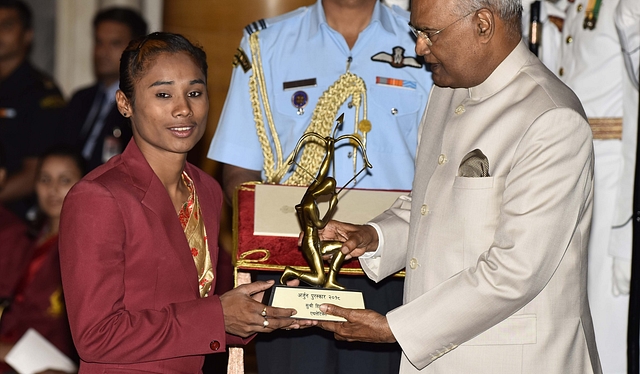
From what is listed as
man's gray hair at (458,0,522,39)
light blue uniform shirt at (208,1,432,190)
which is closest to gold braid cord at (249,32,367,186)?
light blue uniform shirt at (208,1,432,190)

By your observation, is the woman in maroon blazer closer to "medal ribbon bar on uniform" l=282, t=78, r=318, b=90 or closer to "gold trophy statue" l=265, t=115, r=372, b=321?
"gold trophy statue" l=265, t=115, r=372, b=321

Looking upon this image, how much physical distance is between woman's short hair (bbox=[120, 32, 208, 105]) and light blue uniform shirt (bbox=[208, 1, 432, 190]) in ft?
2.68

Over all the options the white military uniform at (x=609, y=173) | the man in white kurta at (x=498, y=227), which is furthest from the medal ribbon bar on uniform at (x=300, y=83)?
the white military uniform at (x=609, y=173)

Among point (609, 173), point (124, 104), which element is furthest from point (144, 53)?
point (609, 173)

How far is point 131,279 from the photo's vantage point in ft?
7.94

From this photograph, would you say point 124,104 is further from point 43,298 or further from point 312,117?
point 43,298

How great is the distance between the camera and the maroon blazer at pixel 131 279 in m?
2.34

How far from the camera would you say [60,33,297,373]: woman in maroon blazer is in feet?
7.70

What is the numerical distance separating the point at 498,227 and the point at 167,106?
3.28 ft

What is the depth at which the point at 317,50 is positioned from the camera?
346cm

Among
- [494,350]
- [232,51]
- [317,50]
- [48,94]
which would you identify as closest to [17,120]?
[48,94]

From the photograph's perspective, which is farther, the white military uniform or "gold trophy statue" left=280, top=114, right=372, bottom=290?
the white military uniform

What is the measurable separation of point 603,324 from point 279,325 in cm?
242

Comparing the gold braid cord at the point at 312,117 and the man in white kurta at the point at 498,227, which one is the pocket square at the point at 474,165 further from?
the gold braid cord at the point at 312,117
